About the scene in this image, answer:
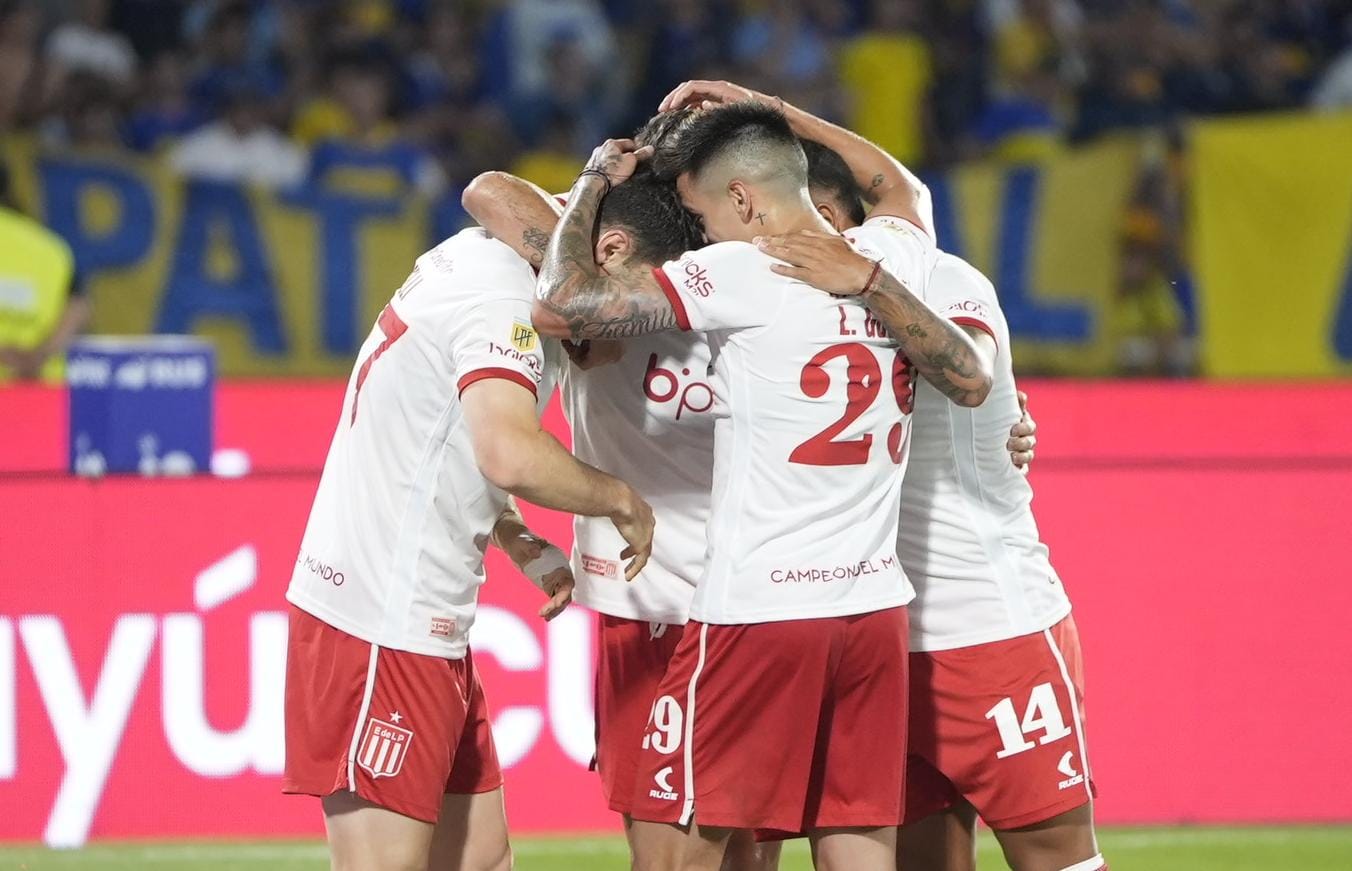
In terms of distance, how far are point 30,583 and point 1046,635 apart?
130 inches

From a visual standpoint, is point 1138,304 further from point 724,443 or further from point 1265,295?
point 724,443

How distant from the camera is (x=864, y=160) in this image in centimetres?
473

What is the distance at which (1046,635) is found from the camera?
14.5 ft

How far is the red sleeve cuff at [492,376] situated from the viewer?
12.8 feet

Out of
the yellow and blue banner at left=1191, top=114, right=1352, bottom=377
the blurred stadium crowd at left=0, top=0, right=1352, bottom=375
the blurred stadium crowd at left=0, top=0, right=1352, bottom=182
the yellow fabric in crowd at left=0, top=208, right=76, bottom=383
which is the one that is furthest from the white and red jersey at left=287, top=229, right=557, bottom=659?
the yellow and blue banner at left=1191, top=114, right=1352, bottom=377

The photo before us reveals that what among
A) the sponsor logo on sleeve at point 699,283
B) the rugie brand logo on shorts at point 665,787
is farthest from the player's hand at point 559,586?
the sponsor logo on sleeve at point 699,283

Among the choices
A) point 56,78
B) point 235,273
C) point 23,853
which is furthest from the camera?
point 56,78

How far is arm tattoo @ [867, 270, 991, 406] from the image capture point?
3914 mm

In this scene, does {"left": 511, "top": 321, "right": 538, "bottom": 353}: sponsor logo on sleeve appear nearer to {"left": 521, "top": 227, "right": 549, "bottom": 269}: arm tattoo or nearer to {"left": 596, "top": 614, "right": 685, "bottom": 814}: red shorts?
{"left": 521, "top": 227, "right": 549, "bottom": 269}: arm tattoo

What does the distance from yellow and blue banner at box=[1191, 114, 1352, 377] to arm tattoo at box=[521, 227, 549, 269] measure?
8325 millimetres

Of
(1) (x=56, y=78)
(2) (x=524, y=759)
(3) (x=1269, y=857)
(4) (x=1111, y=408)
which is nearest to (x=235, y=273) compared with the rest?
(1) (x=56, y=78)

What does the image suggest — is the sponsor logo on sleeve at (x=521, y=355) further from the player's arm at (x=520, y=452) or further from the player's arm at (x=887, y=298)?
the player's arm at (x=887, y=298)

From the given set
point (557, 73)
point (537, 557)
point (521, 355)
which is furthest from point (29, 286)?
point (521, 355)

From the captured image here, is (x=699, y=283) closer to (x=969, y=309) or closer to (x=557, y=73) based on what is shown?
(x=969, y=309)
